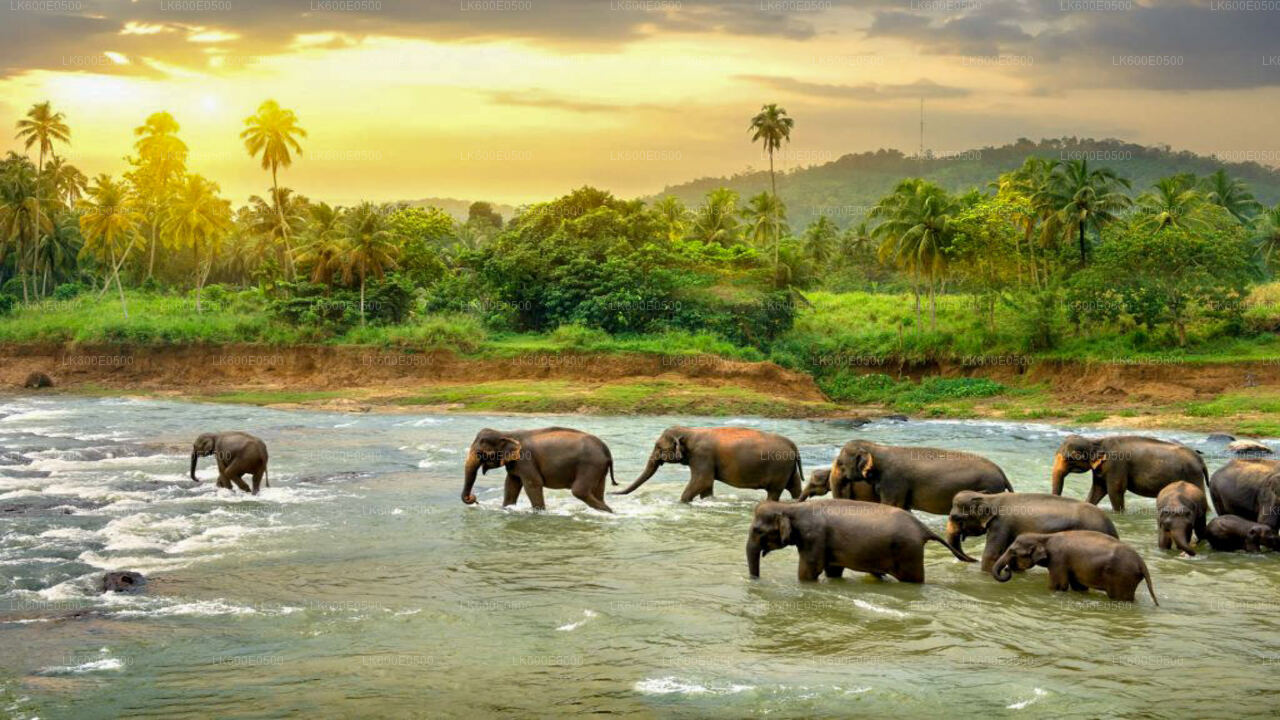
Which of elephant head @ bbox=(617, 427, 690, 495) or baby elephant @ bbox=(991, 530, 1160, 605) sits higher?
elephant head @ bbox=(617, 427, 690, 495)

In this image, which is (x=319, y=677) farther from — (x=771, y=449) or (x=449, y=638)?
(x=771, y=449)

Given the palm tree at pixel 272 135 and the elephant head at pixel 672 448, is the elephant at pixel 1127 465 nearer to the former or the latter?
the elephant head at pixel 672 448

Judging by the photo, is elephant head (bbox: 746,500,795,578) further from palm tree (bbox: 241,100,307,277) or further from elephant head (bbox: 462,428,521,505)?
palm tree (bbox: 241,100,307,277)

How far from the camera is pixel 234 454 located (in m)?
20.1

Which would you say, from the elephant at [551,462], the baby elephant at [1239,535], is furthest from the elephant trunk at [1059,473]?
the elephant at [551,462]

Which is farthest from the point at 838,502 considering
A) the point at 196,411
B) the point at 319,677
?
the point at 196,411

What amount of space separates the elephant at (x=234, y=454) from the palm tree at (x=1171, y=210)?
38.3 meters

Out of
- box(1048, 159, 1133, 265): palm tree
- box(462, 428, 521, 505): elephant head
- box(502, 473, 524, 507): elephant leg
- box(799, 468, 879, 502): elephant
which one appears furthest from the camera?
box(1048, 159, 1133, 265): palm tree

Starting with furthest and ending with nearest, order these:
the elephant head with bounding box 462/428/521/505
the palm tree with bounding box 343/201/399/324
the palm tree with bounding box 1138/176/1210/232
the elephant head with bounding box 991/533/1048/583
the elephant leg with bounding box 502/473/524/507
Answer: the palm tree with bounding box 343/201/399/324 → the palm tree with bounding box 1138/176/1210/232 → the elephant leg with bounding box 502/473/524/507 → the elephant head with bounding box 462/428/521/505 → the elephant head with bounding box 991/533/1048/583

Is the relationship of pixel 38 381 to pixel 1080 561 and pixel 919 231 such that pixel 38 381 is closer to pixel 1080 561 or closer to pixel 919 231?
pixel 919 231

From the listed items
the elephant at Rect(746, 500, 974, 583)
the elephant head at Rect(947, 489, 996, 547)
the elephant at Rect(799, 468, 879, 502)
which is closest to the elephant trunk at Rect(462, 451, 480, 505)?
the elephant at Rect(799, 468, 879, 502)

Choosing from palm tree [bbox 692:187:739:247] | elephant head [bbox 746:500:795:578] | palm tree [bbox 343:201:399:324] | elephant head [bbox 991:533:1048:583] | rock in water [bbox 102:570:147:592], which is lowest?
rock in water [bbox 102:570:147:592]

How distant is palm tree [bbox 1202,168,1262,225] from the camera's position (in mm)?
77812

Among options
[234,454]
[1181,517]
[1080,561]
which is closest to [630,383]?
[234,454]
